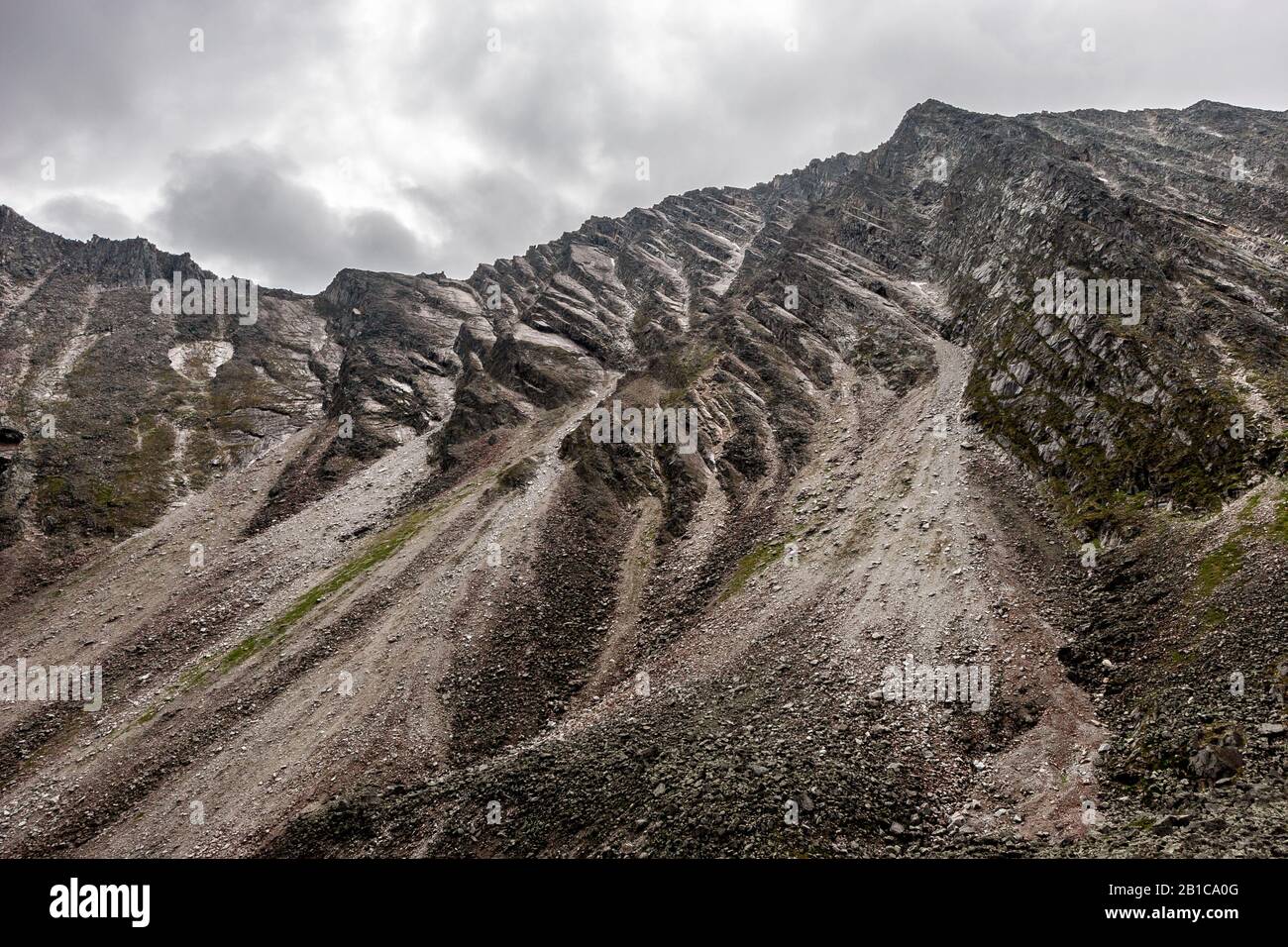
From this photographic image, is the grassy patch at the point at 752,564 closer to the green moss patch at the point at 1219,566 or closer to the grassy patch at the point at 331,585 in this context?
the green moss patch at the point at 1219,566

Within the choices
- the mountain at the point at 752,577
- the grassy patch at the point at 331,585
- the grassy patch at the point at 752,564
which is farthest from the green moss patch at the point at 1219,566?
the grassy patch at the point at 331,585

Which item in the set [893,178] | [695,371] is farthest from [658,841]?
[893,178]

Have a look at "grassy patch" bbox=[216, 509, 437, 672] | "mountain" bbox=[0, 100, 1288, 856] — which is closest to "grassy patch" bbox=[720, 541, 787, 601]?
"mountain" bbox=[0, 100, 1288, 856]

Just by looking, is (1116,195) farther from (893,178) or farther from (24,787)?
(24,787)

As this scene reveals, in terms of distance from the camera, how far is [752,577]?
4522 cm

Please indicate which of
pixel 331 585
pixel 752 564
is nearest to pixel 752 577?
pixel 752 564

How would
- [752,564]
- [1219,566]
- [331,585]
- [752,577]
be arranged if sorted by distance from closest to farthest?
[1219,566]
[752,577]
[752,564]
[331,585]

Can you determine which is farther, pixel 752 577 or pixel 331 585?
pixel 331 585

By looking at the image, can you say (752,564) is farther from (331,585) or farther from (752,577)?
(331,585)

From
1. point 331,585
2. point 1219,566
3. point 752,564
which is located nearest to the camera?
point 1219,566

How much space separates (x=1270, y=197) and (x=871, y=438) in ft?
243

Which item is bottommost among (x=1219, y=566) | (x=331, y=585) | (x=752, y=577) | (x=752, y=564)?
(x=331, y=585)

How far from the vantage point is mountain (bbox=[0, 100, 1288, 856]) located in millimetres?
24781

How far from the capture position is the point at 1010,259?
78188mm
